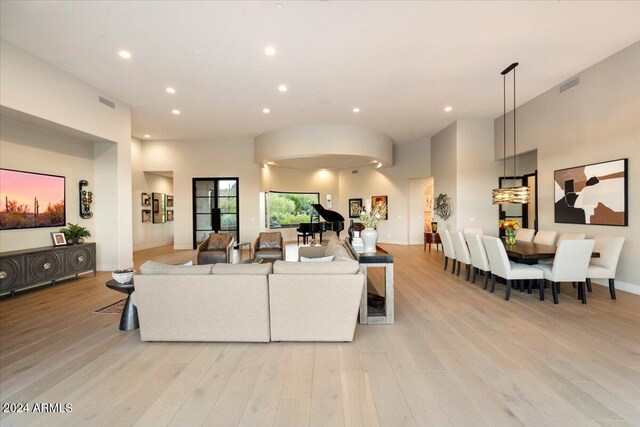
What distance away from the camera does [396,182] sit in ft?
38.4

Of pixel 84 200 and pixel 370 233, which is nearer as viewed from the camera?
pixel 370 233

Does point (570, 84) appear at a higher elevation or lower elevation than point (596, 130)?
higher

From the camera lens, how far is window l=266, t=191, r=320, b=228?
478 inches

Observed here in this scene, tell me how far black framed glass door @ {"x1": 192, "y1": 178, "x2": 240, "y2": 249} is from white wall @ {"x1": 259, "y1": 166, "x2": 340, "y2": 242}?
52.9 inches

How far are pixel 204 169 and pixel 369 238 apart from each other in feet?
26.6

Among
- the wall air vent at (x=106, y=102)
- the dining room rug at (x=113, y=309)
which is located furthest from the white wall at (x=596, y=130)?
the wall air vent at (x=106, y=102)

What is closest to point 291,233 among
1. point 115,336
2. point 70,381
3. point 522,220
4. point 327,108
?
point 327,108

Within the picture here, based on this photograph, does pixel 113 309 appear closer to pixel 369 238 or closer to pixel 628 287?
pixel 369 238

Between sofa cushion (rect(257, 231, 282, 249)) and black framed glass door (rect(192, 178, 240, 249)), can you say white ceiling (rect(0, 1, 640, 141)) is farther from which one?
black framed glass door (rect(192, 178, 240, 249))

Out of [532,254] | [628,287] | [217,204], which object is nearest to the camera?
[532,254]

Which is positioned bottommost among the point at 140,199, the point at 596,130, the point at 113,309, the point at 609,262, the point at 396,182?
the point at 113,309

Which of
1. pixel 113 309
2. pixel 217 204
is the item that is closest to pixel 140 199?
pixel 217 204

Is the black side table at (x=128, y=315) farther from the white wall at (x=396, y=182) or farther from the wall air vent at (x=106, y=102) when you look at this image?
the white wall at (x=396, y=182)

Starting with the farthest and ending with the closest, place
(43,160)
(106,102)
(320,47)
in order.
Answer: (106,102), (43,160), (320,47)
